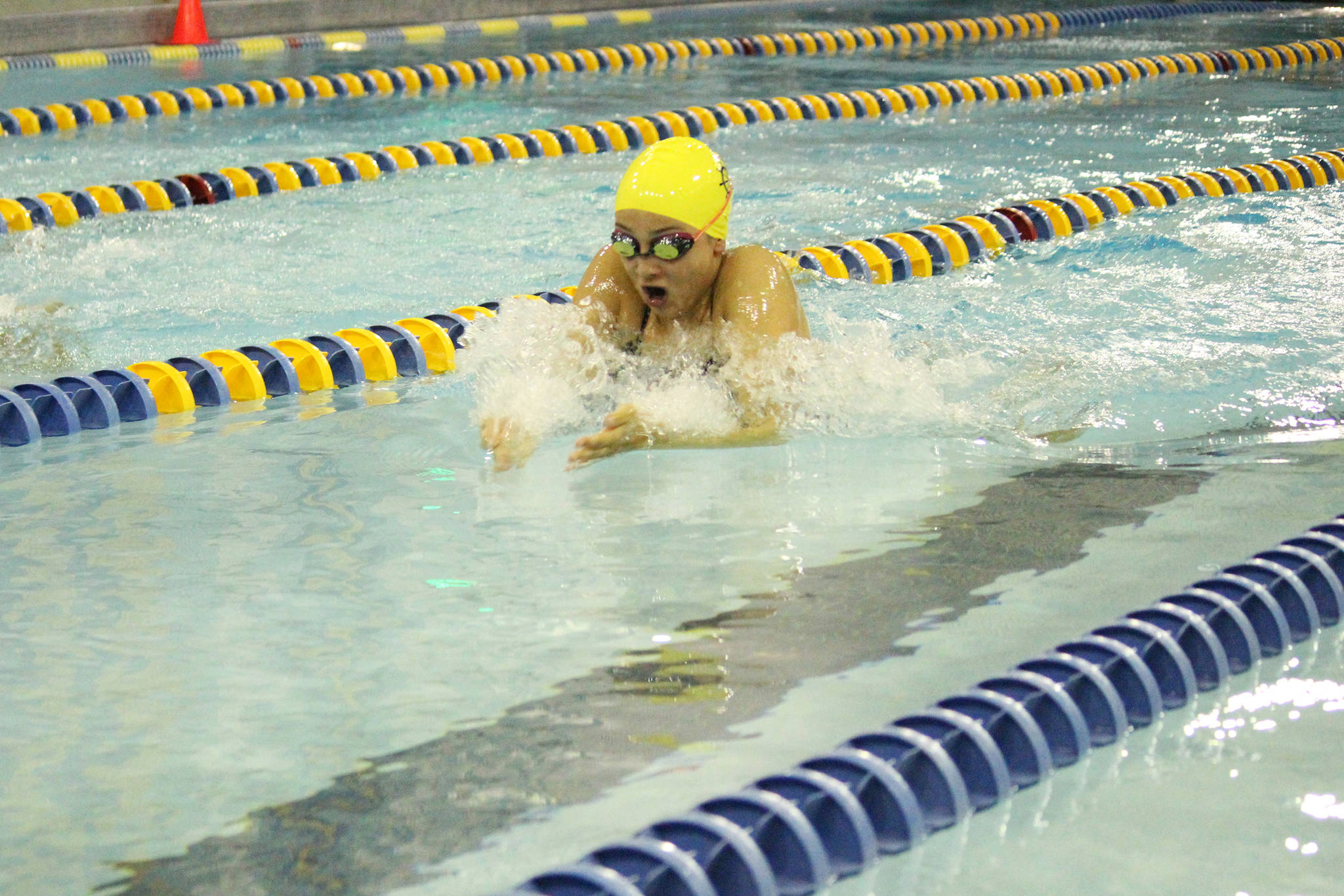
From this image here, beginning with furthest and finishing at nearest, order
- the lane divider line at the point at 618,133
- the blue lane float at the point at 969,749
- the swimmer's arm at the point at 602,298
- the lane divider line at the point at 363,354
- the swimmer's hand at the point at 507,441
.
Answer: the lane divider line at the point at 618,133 → the lane divider line at the point at 363,354 → the swimmer's arm at the point at 602,298 → the swimmer's hand at the point at 507,441 → the blue lane float at the point at 969,749

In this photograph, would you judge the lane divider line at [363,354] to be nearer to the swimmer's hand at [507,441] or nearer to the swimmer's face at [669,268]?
the swimmer's face at [669,268]

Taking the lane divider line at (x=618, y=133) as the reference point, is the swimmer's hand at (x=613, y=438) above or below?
below

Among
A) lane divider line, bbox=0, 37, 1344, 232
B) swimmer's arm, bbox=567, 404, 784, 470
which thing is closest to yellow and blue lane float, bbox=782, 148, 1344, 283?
lane divider line, bbox=0, 37, 1344, 232

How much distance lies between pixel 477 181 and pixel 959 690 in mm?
4947

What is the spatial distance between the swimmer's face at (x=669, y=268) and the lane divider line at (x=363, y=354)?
671 millimetres

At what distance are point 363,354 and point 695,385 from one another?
130 cm

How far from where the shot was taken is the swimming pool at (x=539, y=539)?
2137mm

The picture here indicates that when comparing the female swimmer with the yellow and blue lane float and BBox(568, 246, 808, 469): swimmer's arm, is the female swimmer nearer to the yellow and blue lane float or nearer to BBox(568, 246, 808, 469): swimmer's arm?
BBox(568, 246, 808, 469): swimmer's arm

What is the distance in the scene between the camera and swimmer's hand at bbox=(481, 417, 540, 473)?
3.22 metres

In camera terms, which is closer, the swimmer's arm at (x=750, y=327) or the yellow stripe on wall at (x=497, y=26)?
the swimmer's arm at (x=750, y=327)

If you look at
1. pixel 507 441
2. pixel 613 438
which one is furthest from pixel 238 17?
pixel 613 438

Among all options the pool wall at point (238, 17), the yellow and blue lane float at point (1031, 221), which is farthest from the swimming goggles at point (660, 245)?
the pool wall at point (238, 17)

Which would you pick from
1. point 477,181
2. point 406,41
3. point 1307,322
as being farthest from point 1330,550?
point 406,41

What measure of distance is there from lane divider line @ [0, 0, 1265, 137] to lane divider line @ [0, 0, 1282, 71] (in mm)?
25
